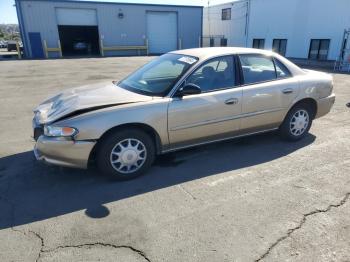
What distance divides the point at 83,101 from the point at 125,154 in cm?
88

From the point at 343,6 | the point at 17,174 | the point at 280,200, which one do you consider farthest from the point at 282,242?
the point at 343,6

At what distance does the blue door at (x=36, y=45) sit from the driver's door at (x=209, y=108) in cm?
2662

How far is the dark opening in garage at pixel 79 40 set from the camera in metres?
32.6

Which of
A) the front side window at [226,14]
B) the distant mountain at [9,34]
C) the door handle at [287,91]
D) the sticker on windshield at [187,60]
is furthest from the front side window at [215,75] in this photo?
the distant mountain at [9,34]

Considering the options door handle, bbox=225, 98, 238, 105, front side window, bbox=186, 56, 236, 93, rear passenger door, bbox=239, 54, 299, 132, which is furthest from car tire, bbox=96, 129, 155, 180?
rear passenger door, bbox=239, 54, 299, 132

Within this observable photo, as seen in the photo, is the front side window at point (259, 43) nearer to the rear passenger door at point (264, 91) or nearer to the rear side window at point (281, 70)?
the rear side window at point (281, 70)

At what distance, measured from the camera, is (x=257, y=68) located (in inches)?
177

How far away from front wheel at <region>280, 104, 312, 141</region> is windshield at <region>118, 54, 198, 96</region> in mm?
1950

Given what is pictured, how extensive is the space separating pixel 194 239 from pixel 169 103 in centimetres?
175

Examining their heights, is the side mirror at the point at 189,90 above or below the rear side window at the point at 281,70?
below

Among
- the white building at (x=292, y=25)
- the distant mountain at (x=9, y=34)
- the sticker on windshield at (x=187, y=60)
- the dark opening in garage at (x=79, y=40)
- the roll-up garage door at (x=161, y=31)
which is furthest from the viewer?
the distant mountain at (x=9, y=34)

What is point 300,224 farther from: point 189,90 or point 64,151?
point 64,151

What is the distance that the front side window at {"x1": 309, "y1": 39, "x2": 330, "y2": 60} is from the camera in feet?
68.8

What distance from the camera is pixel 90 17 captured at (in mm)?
27734
